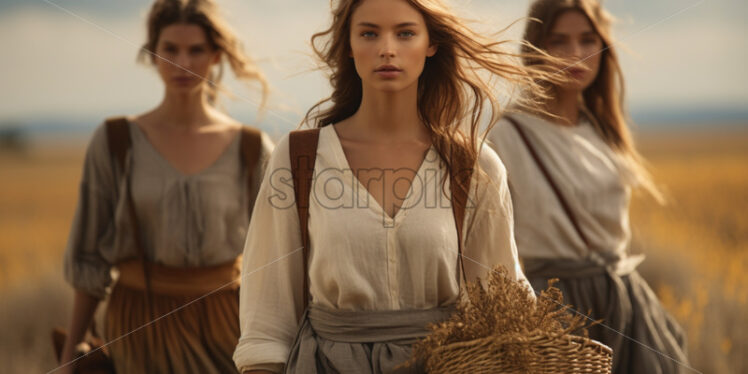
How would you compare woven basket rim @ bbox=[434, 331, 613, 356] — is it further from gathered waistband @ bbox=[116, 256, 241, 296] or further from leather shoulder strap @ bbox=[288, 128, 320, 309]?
gathered waistband @ bbox=[116, 256, 241, 296]

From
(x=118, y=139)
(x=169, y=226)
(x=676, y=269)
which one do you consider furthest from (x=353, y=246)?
(x=676, y=269)

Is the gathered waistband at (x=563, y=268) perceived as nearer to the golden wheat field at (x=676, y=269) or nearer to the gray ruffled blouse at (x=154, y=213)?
the golden wheat field at (x=676, y=269)

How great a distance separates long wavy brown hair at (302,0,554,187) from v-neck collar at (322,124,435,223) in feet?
0.34

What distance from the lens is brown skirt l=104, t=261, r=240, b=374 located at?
4.52 meters

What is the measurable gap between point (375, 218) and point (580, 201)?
191 cm

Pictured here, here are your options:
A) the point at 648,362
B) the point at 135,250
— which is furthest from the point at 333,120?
the point at 648,362

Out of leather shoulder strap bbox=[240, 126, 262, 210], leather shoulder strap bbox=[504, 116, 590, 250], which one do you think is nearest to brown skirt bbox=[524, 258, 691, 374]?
leather shoulder strap bbox=[504, 116, 590, 250]

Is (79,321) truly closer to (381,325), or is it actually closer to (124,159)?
(124,159)

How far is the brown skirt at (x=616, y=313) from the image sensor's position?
4.62m

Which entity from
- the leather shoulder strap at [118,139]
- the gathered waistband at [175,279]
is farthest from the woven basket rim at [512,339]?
the leather shoulder strap at [118,139]

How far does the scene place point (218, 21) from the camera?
15.8 ft

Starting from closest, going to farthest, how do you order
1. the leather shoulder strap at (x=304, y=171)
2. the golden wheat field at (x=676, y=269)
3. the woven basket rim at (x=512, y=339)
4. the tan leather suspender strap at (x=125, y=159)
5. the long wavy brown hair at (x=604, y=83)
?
1. the woven basket rim at (x=512, y=339)
2. the leather shoulder strap at (x=304, y=171)
3. the tan leather suspender strap at (x=125, y=159)
4. the long wavy brown hair at (x=604, y=83)
5. the golden wheat field at (x=676, y=269)

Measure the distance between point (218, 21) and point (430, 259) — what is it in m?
2.24

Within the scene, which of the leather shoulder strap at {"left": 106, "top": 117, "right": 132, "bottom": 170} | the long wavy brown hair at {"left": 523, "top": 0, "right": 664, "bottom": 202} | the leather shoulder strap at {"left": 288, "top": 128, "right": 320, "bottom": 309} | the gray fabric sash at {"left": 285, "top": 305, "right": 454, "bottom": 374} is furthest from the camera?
the long wavy brown hair at {"left": 523, "top": 0, "right": 664, "bottom": 202}
